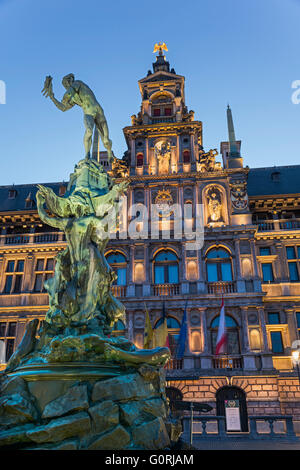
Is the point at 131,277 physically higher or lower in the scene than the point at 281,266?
lower

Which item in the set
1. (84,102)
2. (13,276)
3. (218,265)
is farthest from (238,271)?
(84,102)

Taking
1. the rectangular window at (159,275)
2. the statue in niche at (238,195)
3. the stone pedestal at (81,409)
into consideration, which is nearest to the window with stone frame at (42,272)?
the rectangular window at (159,275)

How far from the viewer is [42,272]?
86.0 feet

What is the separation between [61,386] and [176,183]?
2146cm

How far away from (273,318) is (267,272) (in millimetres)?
3049

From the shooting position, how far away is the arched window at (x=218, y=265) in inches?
945

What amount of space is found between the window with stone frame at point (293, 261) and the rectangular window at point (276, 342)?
3647 mm

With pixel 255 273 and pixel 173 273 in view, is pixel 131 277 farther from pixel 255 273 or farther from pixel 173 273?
pixel 255 273

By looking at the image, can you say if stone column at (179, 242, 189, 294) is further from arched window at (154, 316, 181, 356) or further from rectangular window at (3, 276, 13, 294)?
rectangular window at (3, 276, 13, 294)

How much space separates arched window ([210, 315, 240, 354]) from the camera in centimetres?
2216

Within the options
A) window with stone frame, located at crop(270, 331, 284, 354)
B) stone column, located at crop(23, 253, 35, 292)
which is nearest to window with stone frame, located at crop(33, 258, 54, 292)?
stone column, located at crop(23, 253, 35, 292)

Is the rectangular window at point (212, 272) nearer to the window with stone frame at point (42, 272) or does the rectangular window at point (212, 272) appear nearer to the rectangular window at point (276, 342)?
the rectangular window at point (276, 342)

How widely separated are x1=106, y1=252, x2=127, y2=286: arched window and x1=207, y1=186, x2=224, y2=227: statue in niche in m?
6.41
